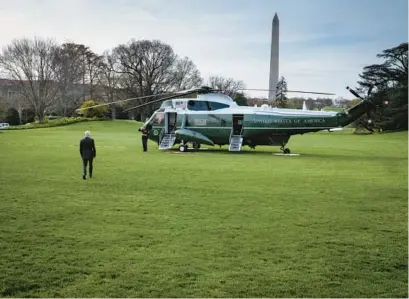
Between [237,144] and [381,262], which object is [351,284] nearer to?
[381,262]

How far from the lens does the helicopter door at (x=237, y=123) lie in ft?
85.6

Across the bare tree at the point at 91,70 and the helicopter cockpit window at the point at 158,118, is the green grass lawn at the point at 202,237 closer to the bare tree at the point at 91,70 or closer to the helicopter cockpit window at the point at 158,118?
the helicopter cockpit window at the point at 158,118

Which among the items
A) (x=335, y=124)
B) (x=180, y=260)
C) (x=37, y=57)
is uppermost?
(x=37, y=57)

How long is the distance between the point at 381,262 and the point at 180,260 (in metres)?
2.67

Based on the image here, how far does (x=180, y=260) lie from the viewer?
6387 millimetres

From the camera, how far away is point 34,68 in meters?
64.0

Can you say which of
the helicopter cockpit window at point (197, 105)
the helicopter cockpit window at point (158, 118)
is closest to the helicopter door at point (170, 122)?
the helicopter cockpit window at point (158, 118)

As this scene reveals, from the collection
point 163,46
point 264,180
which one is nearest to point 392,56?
point 163,46

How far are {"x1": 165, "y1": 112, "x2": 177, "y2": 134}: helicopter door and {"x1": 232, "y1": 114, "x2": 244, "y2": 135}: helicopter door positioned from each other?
357cm

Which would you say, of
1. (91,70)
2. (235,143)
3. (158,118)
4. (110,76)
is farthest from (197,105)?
(91,70)

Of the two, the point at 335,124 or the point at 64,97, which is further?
the point at 64,97

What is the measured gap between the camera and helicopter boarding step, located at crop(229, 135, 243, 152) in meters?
26.0

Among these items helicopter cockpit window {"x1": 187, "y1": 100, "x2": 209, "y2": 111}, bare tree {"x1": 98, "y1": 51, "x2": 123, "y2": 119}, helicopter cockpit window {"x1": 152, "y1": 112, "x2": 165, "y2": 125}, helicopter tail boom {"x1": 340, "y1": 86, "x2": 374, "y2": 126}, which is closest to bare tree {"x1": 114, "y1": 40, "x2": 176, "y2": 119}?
bare tree {"x1": 98, "y1": 51, "x2": 123, "y2": 119}

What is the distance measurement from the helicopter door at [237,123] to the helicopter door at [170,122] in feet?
11.7
